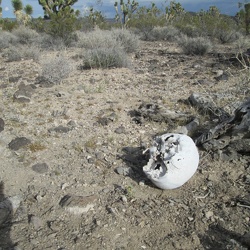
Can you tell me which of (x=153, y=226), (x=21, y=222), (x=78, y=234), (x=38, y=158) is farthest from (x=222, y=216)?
(x=38, y=158)

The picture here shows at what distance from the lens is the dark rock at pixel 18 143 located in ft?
14.4

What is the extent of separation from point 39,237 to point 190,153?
1.76 m

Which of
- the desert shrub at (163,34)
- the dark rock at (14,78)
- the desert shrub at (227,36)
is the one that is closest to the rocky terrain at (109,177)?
the dark rock at (14,78)

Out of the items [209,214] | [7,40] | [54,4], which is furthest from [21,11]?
[209,214]

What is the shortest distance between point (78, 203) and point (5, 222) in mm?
745

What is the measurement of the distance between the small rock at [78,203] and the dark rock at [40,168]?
27.3 inches

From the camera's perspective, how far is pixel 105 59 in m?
8.66

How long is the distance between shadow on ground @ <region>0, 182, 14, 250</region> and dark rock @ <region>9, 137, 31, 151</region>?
1118 mm

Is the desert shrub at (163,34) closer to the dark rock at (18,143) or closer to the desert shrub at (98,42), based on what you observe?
the desert shrub at (98,42)

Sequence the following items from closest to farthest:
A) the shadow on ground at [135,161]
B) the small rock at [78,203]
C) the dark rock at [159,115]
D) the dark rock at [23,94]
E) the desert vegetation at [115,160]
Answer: the desert vegetation at [115,160], the small rock at [78,203], the shadow on ground at [135,161], the dark rock at [159,115], the dark rock at [23,94]

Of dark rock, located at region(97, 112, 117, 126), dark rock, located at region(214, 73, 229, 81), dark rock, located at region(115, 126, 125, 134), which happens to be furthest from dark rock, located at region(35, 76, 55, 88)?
dark rock, located at region(214, 73, 229, 81)

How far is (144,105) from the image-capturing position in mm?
5582

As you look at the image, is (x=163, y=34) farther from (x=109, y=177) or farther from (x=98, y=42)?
(x=109, y=177)

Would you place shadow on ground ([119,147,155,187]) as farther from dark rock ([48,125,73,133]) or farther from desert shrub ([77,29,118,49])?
desert shrub ([77,29,118,49])
